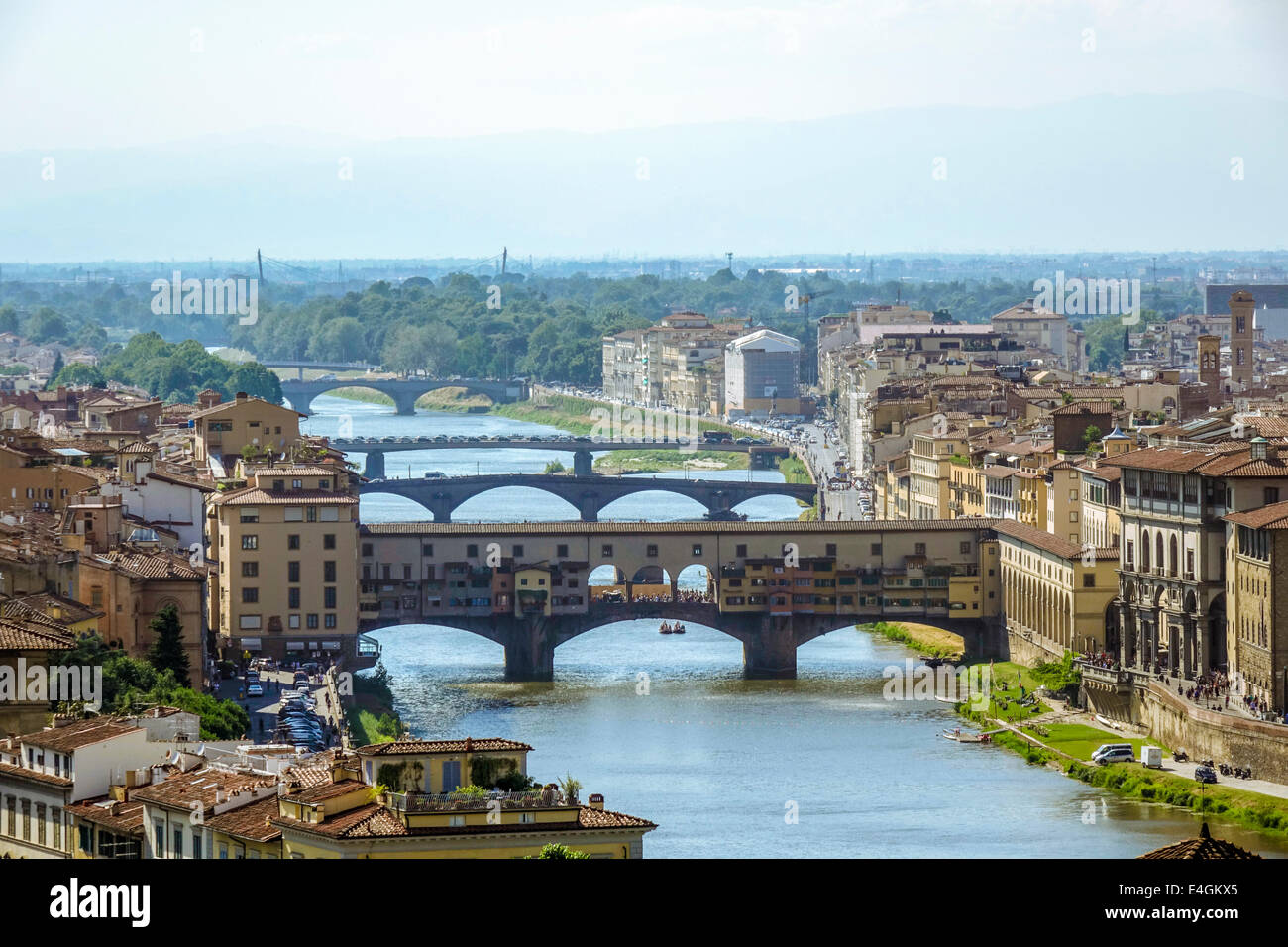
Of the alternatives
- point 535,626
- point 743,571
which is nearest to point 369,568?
point 535,626

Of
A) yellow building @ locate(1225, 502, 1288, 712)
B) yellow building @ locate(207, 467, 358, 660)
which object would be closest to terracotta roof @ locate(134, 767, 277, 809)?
yellow building @ locate(1225, 502, 1288, 712)

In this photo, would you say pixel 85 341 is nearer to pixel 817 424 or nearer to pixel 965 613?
pixel 817 424

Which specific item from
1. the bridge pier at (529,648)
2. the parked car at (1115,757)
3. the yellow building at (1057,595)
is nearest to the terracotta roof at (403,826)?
the parked car at (1115,757)

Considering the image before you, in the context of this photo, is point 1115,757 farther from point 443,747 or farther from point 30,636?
point 443,747

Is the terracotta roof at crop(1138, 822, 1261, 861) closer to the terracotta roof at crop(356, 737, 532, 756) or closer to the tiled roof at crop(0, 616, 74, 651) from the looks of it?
the terracotta roof at crop(356, 737, 532, 756)

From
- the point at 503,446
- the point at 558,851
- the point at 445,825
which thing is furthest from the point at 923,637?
the point at 503,446

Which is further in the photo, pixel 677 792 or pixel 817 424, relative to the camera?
pixel 817 424
